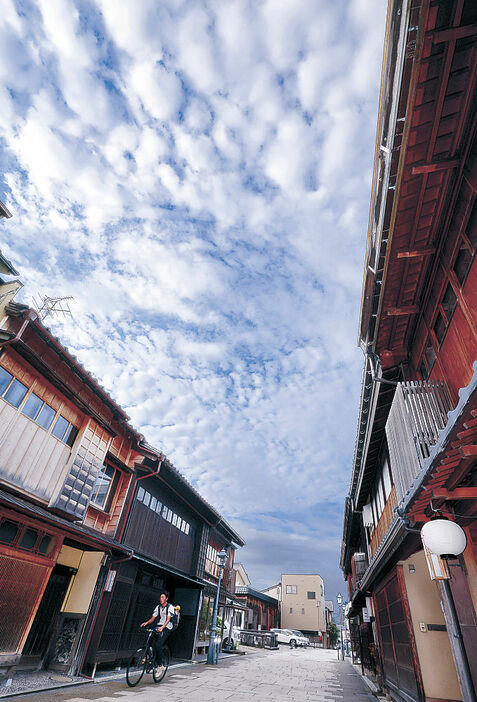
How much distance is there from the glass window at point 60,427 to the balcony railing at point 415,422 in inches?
339

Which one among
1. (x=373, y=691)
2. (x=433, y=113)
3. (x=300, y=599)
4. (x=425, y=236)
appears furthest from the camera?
(x=300, y=599)

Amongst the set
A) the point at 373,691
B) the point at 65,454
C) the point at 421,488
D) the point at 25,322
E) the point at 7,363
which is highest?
the point at 25,322

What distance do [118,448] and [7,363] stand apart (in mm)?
5441

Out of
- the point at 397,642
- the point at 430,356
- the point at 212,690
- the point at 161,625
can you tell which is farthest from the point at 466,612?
the point at 161,625

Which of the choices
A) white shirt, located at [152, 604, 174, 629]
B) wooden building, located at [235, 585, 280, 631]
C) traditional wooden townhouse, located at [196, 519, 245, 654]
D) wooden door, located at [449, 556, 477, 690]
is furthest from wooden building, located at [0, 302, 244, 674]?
wooden building, located at [235, 585, 280, 631]

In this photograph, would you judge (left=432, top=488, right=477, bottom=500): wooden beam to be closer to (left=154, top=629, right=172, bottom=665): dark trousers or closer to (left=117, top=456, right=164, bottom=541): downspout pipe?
(left=154, top=629, right=172, bottom=665): dark trousers

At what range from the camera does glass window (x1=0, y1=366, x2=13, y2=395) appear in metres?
8.26

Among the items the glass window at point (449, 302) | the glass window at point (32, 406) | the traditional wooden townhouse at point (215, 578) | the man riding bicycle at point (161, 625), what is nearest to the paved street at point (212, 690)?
the man riding bicycle at point (161, 625)

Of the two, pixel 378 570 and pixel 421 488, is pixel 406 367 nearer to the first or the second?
pixel 421 488

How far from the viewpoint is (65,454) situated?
10.0m

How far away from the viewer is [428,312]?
6.86 m

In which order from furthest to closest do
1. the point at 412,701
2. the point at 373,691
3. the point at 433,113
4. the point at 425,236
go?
1. the point at 373,691
2. the point at 412,701
3. the point at 425,236
4. the point at 433,113

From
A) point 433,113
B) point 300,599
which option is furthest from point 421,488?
point 300,599

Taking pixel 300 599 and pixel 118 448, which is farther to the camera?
pixel 300 599
